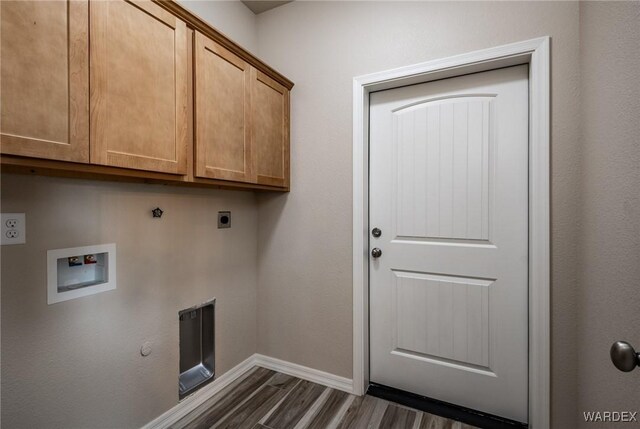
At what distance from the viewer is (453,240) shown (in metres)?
1.72

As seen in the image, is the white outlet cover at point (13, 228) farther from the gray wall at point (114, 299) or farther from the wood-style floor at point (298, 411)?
the wood-style floor at point (298, 411)

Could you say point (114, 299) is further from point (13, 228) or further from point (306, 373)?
point (306, 373)

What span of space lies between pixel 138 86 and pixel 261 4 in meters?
1.43

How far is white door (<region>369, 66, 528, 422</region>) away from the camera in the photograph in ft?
5.21

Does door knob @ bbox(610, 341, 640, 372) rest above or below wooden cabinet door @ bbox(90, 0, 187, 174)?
below

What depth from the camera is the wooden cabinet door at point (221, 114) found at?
138 centimetres

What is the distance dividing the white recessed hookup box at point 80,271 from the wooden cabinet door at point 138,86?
0.47 meters

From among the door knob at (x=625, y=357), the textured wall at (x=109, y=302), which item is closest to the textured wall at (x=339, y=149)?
the textured wall at (x=109, y=302)

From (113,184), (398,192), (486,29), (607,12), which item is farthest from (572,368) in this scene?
(113,184)

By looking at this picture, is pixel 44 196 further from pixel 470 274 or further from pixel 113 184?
pixel 470 274

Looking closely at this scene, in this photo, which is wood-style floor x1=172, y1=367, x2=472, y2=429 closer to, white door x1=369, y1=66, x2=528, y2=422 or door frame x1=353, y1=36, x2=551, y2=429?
white door x1=369, y1=66, x2=528, y2=422

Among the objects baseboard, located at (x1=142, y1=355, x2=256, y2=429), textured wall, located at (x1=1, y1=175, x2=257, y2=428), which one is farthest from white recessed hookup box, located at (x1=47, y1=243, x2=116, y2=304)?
baseboard, located at (x1=142, y1=355, x2=256, y2=429)

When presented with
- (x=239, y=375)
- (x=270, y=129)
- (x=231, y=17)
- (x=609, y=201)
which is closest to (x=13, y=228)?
(x=270, y=129)

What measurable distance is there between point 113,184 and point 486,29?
6.65ft
